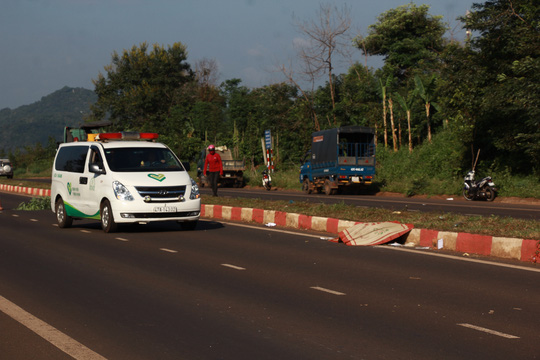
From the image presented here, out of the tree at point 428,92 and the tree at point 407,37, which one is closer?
the tree at point 428,92

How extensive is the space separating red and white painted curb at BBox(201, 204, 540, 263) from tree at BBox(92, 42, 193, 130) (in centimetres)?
5658

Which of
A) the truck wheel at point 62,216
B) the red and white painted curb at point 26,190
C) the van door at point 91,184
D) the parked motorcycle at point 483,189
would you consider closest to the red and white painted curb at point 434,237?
the van door at point 91,184

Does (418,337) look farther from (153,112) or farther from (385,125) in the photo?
(153,112)

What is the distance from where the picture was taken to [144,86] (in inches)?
2918

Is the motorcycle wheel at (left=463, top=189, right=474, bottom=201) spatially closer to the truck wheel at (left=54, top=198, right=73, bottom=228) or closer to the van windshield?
the van windshield

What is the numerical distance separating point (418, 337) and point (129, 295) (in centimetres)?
336

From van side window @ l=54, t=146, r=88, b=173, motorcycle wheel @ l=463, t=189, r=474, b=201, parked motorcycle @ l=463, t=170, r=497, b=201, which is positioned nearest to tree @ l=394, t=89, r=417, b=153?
motorcycle wheel @ l=463, t=189, r=474, b=201

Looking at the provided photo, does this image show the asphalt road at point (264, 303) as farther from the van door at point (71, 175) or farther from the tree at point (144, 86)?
the tree at point (144, 86)

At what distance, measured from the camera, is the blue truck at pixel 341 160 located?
3288cm

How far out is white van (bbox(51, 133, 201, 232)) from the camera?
14.9 meters

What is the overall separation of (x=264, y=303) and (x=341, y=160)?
25760mm

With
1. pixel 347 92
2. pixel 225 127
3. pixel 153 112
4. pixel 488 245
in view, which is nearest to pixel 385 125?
pixel 347 92

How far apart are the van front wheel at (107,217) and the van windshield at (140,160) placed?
2.54 feet

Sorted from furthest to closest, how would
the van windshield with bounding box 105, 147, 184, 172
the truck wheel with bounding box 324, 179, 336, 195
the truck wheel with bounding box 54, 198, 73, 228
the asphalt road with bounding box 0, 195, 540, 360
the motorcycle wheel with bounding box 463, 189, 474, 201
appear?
the truck wheel with bounding box 324, 179, 336, 195, the motorcycle wheel with bounding box 463, 189, 474, 201, the truck wheel with bounding box 54, 198, 73, 228, the van windshield with bounding box 105, 147, 184, 172, the asphalt road with bounding box 0, 195, 540, 360
